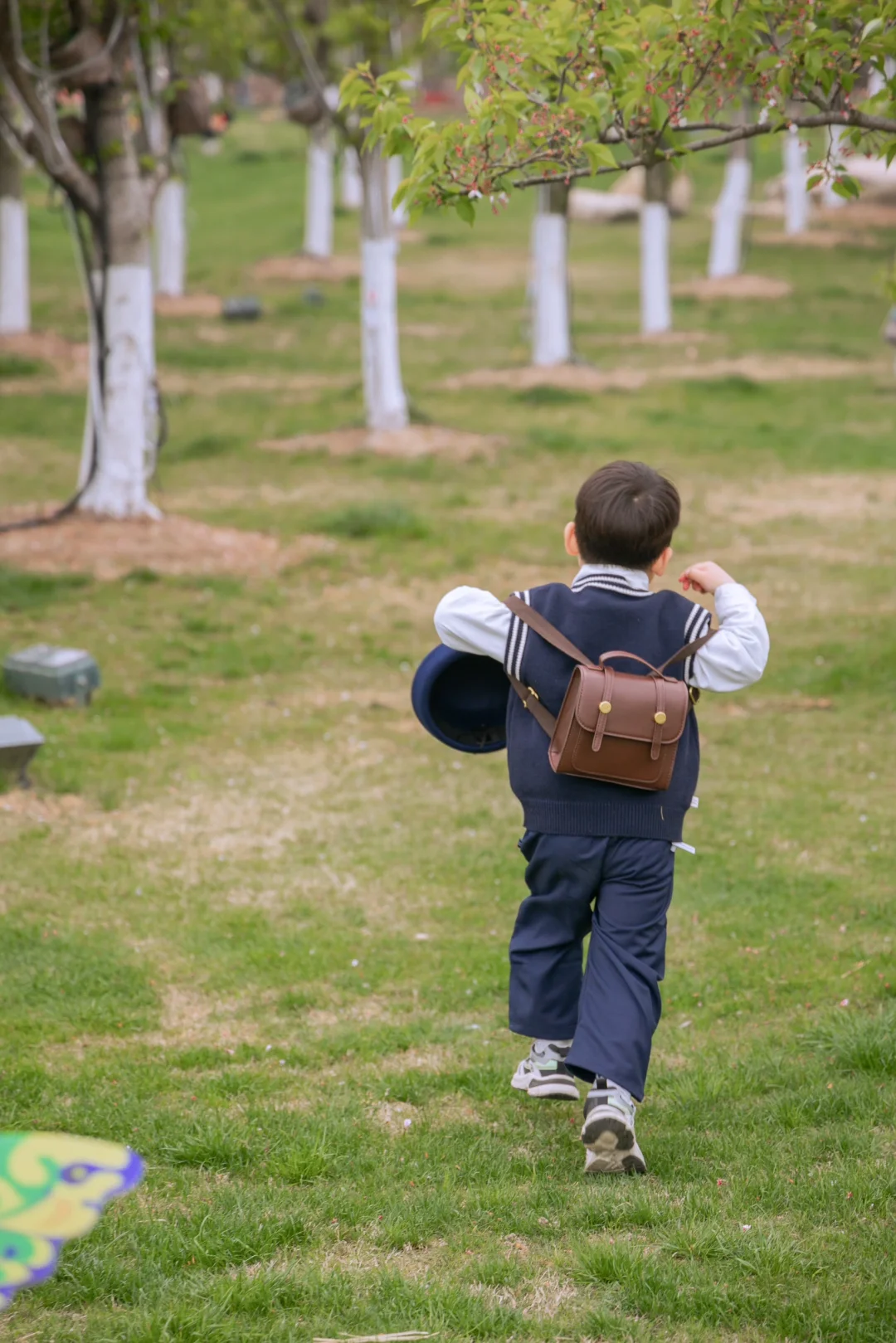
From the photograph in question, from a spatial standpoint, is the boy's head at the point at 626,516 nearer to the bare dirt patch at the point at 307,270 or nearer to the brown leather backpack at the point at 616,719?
the brown leather backpack at the point at 616,719

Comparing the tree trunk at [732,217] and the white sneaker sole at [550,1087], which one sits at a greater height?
the tree trunk at [732,217]

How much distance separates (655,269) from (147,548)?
13.3m

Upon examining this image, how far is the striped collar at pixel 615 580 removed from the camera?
3742 millimetres

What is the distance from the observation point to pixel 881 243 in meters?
32.4

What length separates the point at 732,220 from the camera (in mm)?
27500

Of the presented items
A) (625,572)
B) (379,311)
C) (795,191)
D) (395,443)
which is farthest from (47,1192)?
(795,191)

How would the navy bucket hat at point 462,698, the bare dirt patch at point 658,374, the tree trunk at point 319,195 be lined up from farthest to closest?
the tree trunk at point 319,195, the bare dirt patch at point 658,374, the navy bucket hat at point 462,698

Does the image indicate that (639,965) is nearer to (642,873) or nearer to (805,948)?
(642,873)

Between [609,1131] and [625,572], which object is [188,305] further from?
[609,1131]

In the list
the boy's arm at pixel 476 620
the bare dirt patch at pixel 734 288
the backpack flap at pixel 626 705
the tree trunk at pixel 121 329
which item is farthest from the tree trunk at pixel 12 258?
the backpack flap at pixel 626 705

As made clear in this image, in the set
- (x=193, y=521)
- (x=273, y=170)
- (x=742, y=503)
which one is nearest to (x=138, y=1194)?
(x=193, y=521)

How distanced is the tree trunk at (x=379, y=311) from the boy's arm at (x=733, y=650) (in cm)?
1262

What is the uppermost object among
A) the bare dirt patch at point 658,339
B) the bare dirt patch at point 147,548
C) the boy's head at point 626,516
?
the bare dirt patch at point 658,339

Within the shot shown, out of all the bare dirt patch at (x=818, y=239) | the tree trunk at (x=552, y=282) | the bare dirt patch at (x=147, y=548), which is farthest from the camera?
the bare dirt patch at (x=818, y=239)
